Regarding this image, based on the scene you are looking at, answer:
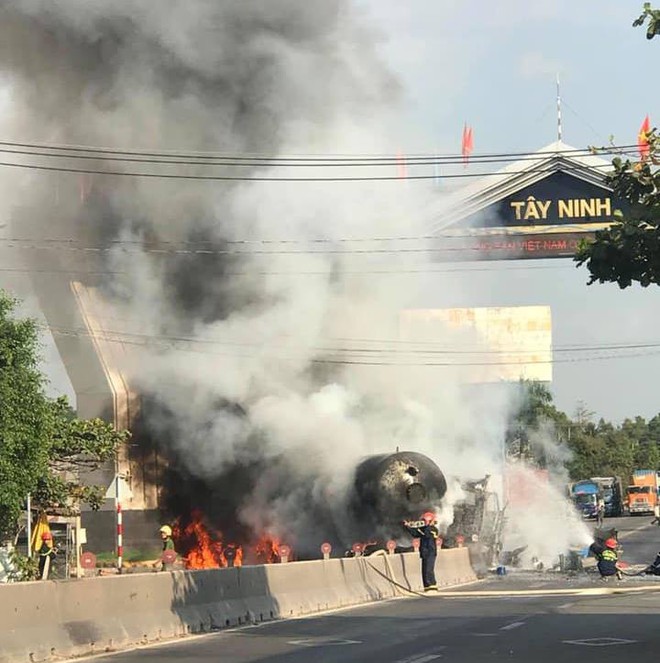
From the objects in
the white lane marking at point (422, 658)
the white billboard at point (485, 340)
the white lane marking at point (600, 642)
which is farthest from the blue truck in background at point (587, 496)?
the white lane marking at point (422, 658)

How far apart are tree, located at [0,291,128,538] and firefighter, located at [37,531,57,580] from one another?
1.36m

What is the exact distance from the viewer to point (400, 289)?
33.4m

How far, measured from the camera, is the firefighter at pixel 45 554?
2374cm

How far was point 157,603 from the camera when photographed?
14.4m

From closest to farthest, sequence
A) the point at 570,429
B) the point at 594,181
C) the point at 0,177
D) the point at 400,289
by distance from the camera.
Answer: the point at 0,177 < the point at 400,289 < the point at 594,181 < the point at 570,429

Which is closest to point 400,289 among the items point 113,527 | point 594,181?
point 113,527

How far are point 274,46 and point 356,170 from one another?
11.6 feet

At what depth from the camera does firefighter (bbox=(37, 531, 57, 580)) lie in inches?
935

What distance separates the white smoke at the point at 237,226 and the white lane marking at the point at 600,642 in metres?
16.7

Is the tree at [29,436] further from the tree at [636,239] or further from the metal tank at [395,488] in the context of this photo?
the tree at [636,239]

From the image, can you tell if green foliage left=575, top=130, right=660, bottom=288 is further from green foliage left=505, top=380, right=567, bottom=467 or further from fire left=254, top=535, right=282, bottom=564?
green foliage left=505, top=380, right=567, bottom=467

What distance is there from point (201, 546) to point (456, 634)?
18.3m

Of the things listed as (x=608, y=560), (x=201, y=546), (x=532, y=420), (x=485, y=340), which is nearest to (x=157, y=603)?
(x=608, y=560)

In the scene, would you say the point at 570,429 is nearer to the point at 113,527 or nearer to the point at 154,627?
the point at 113,527
